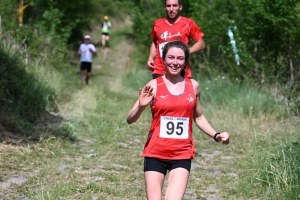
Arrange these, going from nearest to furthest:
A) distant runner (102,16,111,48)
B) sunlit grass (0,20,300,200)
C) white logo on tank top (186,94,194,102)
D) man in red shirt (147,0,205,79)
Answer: white logo on tank top (186,94,194,102) < sunlit grass (0,20,300,200) < man in red shirt (147,0,205,79) < distant runner (102,16,111,48)

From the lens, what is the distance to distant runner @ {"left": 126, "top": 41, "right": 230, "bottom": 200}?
4.29 m

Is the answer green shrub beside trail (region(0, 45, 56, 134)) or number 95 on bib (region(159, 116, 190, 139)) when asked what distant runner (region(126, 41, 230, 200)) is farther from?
green shrub beside trail (region(0, 45, 56, 134))

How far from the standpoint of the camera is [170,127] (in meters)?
4.33

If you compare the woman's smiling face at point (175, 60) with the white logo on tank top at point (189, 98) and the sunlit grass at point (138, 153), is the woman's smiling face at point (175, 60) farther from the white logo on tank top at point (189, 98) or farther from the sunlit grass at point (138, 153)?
the sunlit grass at point (138, 153)

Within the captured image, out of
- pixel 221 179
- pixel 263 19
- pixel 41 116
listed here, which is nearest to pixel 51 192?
pixel 221 179

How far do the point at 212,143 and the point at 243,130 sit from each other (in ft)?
2.12

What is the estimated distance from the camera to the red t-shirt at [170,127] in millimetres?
4332

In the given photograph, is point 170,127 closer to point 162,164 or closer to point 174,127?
point 174,127

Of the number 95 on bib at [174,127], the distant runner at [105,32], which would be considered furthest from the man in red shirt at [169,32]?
the distant runner at [105,32]

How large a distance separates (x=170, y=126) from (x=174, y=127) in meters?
0.03

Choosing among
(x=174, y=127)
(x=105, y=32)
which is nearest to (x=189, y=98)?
(x=174, y=127)

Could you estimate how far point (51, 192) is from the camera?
18.8 feet

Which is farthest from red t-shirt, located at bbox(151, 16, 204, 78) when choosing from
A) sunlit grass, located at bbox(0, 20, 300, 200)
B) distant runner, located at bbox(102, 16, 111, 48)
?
distant runner, located at bbox(102, 16, 111, 48)

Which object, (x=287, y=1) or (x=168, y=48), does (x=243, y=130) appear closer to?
(x=287, y=1)
